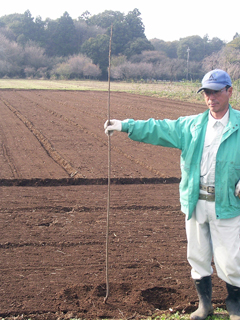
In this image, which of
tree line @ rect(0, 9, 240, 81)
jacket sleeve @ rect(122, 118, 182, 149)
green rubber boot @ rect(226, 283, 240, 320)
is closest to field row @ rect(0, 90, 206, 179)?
jacket sleeve @ rect(122, 118, 182, 149)

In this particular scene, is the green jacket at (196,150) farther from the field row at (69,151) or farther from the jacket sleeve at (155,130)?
the field row at (69,151)

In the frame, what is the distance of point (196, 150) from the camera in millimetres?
2943

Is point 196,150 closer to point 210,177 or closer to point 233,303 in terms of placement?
point 210,177

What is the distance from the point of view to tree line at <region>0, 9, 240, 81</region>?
52438 millimetres

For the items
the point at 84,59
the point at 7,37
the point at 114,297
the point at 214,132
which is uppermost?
the point at 7,37

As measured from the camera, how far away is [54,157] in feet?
29.6

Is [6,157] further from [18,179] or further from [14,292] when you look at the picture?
[14,292]

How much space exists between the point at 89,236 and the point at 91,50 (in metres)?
57.0

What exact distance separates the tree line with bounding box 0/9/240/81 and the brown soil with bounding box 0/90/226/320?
35.9 metres

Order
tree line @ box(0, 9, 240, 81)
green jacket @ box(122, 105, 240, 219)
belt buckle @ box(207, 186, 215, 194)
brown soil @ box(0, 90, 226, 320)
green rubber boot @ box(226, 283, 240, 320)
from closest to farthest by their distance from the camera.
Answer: green jacket @ box(122, 105, 240, 219) < belt buckle @ box(207, 186, 215, 194) < green rubber boot @ box(226, 283, 240, 320) < brown soil @ box(0, 90, 226, 320) < tree line @ box(0, 9, 240, 81)

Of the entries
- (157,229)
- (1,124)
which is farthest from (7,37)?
(157,229)

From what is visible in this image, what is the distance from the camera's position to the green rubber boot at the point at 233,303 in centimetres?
304

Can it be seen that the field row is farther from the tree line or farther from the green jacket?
the tree line

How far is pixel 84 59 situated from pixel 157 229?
2185 inches
